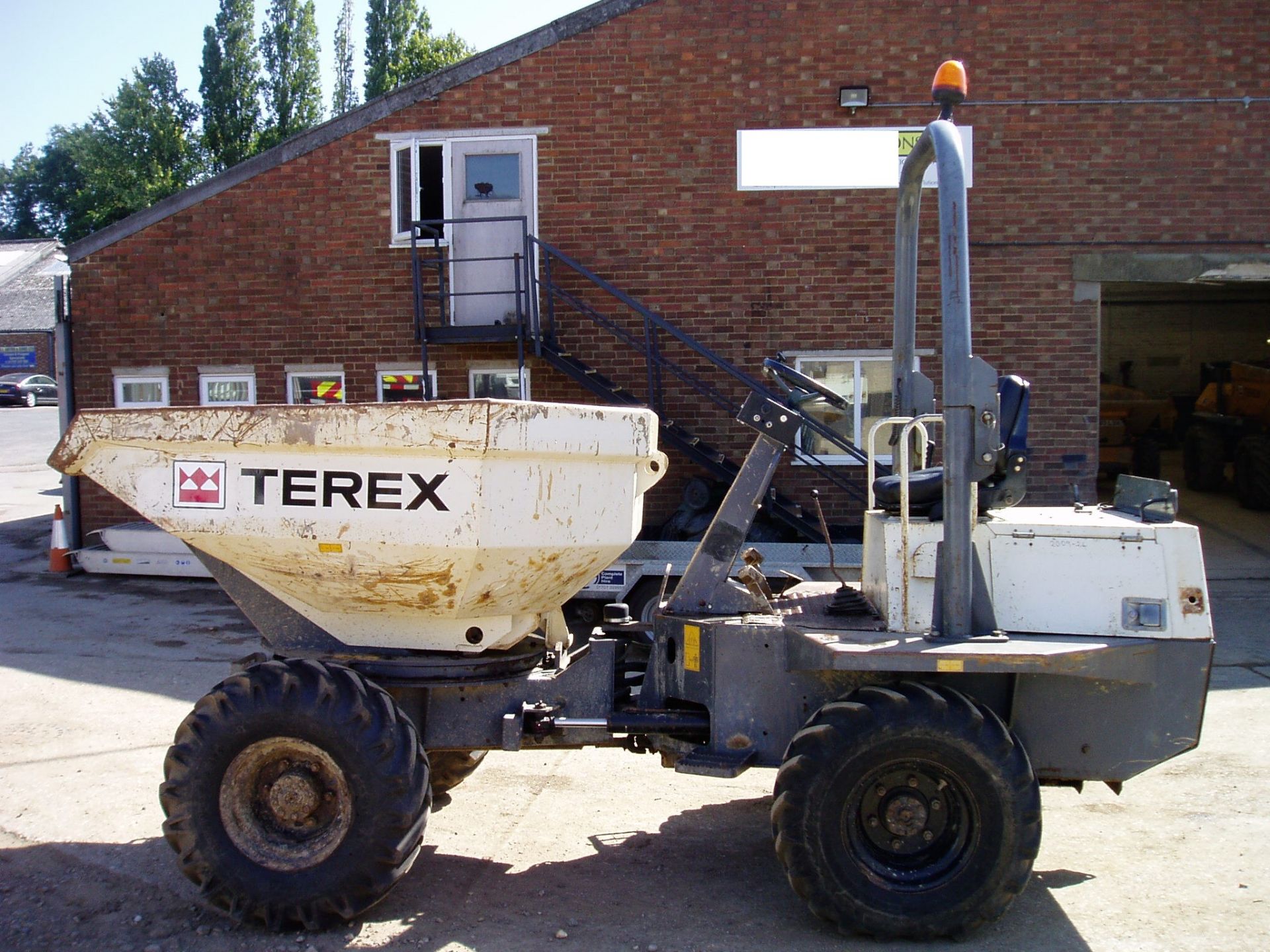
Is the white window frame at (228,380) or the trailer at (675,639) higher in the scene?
the white window frame at (228,380)

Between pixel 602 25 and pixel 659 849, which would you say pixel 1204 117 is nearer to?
pixel 602 25

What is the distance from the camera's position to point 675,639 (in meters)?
4.74

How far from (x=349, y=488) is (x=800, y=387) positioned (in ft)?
7.16

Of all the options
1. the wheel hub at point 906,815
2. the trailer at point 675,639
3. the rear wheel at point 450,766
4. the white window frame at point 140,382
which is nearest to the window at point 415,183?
the white window frame at point 140,382

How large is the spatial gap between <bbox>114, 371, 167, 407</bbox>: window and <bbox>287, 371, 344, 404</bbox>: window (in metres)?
1.51

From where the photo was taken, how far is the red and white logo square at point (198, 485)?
4336 millimetres

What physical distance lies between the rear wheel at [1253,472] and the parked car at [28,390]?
114ft

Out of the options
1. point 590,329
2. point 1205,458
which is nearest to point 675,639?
point 590,329

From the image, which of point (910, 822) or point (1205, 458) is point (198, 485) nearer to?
point (910, 822)

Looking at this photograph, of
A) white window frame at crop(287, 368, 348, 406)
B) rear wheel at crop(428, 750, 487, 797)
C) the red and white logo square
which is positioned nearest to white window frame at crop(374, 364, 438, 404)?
white window frame at crop(287, 368, 348, 406)

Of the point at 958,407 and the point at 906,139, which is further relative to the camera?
the point at 906,139

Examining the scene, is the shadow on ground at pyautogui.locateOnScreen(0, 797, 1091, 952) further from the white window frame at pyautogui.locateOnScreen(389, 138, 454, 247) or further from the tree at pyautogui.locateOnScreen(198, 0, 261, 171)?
the tree at pyautogui.locateOnScreen(198, 0, 261, 171)

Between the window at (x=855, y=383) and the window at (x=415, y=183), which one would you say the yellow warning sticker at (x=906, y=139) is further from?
the window at (x=415, y=183)

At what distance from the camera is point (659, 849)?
5059 millimetres
